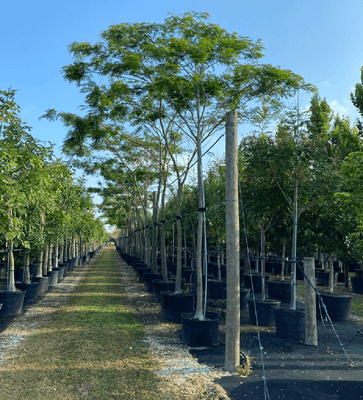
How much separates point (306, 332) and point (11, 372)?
517cm

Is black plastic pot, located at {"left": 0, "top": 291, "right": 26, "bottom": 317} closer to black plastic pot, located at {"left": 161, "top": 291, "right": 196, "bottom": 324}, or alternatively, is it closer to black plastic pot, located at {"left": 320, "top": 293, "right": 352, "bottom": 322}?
black plastic pot, located at {"left": 161, "top": 291, "right": 196, "bottom": 324}

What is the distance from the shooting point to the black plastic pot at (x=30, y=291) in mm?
12383

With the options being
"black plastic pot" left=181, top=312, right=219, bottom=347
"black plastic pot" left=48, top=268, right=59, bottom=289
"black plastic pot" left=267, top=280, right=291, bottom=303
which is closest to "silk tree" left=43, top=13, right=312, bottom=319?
"black plastic pot" left=181, top=312, right=219, bottom=347

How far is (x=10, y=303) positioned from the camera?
33.2ft

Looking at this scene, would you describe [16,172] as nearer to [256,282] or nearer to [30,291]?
[30,291]

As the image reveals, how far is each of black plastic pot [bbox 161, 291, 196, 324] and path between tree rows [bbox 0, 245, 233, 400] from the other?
0.29 metres

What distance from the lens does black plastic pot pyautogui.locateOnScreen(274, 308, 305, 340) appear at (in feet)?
25.2

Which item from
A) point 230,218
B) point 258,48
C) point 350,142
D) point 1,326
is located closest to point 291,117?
point 258,48

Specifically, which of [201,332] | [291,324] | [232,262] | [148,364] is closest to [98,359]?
[148,364]

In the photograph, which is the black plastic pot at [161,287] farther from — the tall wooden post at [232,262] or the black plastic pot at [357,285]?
the black plastic pot at [357,285]

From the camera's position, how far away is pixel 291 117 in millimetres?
9070

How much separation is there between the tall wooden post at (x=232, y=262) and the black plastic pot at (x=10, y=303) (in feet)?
22.1

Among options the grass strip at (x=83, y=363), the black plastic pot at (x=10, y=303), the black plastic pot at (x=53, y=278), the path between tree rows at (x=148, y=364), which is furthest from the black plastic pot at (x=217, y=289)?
the black plastic pot at (x=53, y=278)

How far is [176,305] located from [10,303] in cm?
448
